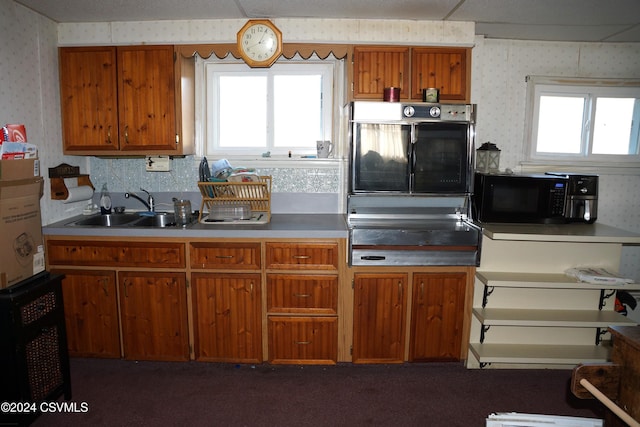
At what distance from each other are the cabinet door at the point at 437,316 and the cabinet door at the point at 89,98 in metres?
2.37

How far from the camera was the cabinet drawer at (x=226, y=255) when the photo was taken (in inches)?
105

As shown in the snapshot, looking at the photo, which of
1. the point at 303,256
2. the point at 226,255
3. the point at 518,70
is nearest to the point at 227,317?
the point at 226,255

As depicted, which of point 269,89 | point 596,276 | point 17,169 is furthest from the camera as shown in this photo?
point 269,89

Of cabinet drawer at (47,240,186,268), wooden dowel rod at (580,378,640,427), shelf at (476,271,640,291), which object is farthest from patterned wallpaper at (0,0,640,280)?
wooden dowel rod at (580,378,640,427)

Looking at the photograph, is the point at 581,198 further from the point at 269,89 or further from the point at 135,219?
the point at 135,219

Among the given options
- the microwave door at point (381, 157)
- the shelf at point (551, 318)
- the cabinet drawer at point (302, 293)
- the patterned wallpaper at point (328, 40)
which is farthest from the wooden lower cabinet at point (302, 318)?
the shelf at point (551, 318)

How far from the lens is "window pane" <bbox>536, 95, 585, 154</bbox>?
11.2 ft

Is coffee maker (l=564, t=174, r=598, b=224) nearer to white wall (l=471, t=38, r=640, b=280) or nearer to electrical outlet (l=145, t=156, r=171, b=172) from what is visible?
white wall (l=471, t=38, r=640, b=280)

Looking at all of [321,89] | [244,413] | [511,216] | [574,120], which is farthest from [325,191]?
[574,120]

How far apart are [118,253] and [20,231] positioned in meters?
0.63

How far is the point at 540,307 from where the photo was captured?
2873 mm

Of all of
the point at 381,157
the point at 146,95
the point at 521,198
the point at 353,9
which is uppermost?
the point at 353,9

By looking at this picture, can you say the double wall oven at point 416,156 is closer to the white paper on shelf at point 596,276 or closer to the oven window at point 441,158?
the oven window at point 441,158

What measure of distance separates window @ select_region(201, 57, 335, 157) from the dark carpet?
165cm
